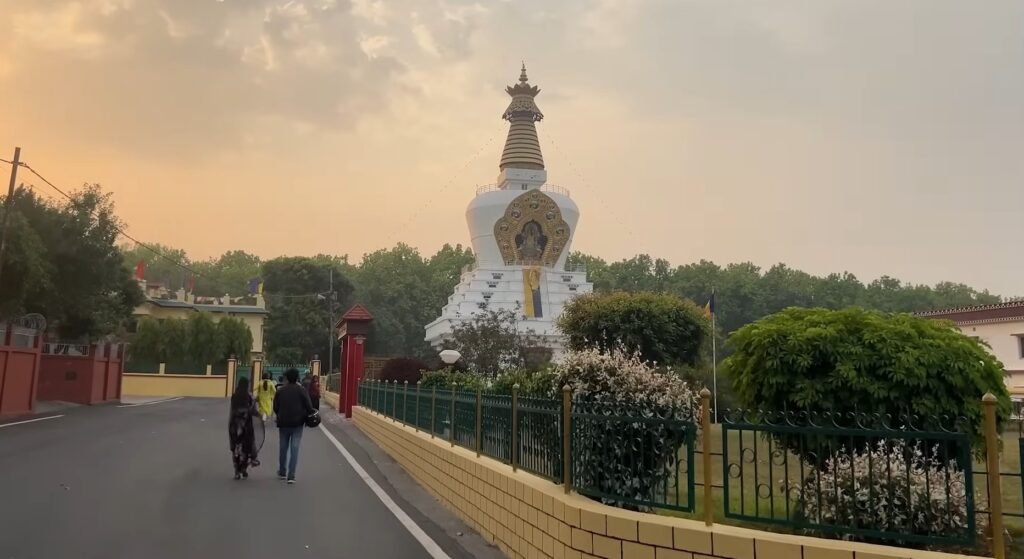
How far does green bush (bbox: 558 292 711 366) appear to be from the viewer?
2547 centimetres

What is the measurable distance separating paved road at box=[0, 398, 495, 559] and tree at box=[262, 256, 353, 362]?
44789mm

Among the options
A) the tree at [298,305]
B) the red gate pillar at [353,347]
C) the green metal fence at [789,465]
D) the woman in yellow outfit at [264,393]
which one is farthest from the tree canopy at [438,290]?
the green metal fence at [789,465]

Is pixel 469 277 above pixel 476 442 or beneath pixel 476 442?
above

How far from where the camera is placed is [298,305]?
204 feet

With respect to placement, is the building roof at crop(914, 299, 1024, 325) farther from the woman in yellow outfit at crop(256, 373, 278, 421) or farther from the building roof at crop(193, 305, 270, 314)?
the building roof at crop(193, 305, 270, 314)

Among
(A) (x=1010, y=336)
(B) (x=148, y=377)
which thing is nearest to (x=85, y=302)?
(B) (x=148, y=377)

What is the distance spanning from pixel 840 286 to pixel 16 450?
2764 inches

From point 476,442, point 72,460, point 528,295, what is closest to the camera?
point 476,442

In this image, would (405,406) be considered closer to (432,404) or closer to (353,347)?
(432,404)

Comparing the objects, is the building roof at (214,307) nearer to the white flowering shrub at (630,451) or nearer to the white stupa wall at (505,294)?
the white stupa wall at (505,294)

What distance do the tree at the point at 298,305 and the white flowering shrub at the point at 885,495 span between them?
177ft

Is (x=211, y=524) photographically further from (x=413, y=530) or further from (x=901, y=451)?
(x=901, y=451)

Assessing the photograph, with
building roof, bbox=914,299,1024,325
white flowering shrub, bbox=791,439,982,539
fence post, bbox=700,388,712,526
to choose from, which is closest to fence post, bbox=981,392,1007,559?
white flowering shrub, bbox=791,439,982,539

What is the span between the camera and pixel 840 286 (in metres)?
71.7
